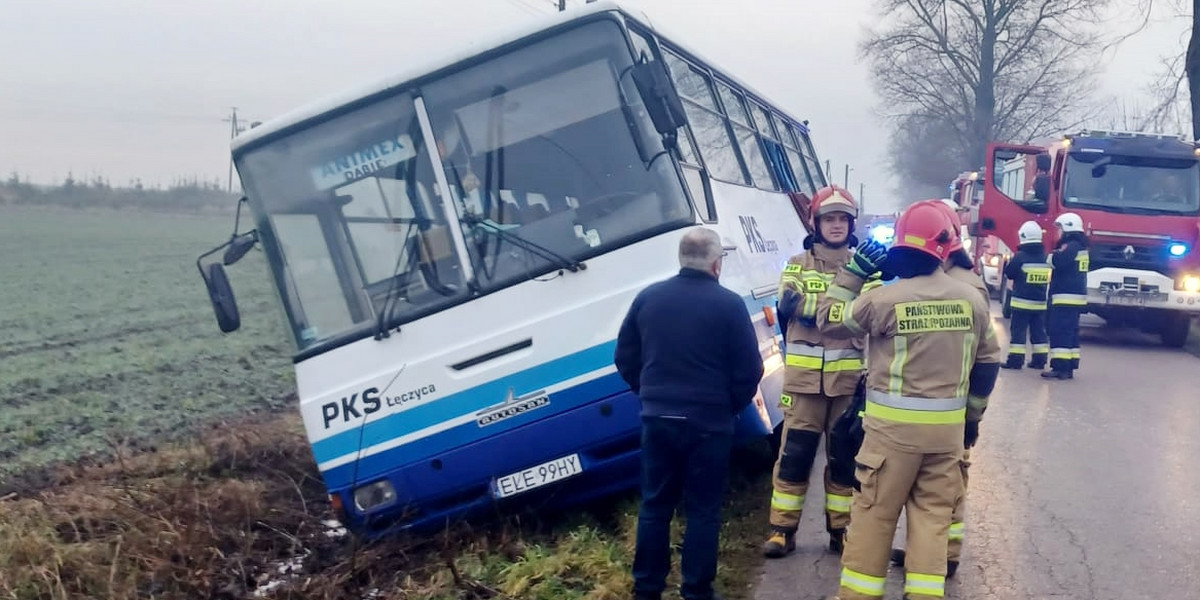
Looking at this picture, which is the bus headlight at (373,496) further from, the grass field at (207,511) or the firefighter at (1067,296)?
the firefighter at (1067,296)

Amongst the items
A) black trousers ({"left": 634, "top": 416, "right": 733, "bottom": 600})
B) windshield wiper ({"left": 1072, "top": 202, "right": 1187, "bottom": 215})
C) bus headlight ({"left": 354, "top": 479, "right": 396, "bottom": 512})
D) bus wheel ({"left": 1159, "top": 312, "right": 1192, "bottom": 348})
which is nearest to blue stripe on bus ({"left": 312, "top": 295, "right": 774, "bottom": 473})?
bus headlight ({"left": 354, "top": 479, "right": 396, "bottom": 512})

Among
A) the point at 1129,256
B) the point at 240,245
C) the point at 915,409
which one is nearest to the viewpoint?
the point at 915,409

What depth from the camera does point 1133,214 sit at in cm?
1588

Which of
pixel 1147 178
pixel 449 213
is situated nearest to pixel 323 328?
pixel 449 213

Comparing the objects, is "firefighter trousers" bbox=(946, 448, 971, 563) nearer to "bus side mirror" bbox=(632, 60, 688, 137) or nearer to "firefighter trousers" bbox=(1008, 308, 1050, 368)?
"bus side mirror" bbox=(632, 60, 688, 137)

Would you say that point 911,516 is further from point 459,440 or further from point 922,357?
point 459,440

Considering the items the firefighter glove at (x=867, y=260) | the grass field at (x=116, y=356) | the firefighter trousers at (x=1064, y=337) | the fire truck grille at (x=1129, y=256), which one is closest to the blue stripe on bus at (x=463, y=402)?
the grass field at (x=116, y=356)

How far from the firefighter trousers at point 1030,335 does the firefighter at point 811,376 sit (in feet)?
24.9

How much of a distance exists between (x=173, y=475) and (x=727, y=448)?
4851mm

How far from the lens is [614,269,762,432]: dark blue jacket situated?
5098 millimetres

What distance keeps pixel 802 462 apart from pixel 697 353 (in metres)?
1.24

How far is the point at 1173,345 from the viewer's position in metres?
16.3

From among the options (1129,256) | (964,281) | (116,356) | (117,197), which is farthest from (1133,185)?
(117,197)

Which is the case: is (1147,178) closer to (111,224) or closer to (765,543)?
(765,543)
